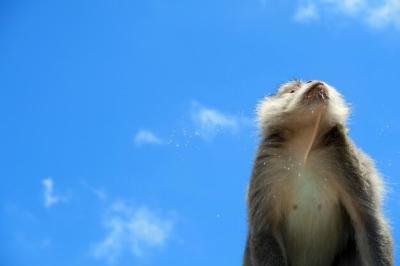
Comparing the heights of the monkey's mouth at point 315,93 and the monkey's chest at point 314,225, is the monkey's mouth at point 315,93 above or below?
above

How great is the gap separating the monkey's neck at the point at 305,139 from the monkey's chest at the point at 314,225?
323 mm

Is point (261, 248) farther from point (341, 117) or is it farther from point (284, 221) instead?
point (341, 117)

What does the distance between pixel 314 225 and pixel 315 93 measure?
1.77 meters

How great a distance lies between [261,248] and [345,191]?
1.33 m

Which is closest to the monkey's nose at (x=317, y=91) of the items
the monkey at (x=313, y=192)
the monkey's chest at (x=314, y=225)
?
the monkey at (x=313, y=192)

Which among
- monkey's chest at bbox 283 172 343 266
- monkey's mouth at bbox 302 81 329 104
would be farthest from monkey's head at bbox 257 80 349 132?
monkey's chest at bbox 283 172 343 266

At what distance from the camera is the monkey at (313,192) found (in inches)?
330

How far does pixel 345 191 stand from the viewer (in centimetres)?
847

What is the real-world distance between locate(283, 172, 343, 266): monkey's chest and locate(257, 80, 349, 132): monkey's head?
0.81 m

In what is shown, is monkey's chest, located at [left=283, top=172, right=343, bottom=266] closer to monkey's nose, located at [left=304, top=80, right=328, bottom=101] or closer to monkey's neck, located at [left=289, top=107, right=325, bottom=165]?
monkey's neck, located at [left=289, top=107, right=325, bottom=165]

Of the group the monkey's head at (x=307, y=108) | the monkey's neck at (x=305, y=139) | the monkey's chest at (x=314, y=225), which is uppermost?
the monkey's head at (x=307, y=108)

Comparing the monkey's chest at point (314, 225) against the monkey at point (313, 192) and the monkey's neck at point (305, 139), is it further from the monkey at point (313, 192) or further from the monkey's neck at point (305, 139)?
the monkey's neck at point (305, 139)

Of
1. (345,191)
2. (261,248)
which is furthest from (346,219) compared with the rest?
(261,248)

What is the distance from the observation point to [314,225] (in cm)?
856
